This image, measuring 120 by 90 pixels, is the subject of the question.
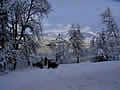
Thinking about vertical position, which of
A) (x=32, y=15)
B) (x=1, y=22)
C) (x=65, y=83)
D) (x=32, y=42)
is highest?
(x=32, y=15)

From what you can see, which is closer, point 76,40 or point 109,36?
point 109,36

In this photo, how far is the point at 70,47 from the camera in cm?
3031

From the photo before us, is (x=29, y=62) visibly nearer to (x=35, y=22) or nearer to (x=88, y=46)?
(x=35, y=22)

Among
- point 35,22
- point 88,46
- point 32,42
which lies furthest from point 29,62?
point 88,46

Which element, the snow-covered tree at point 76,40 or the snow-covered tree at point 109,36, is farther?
the snow-covered tree at point 76,40

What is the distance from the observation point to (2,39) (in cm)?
1130

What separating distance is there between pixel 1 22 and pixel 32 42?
323cm

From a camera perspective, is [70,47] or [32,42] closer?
[32,42]

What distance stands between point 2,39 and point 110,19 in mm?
18837

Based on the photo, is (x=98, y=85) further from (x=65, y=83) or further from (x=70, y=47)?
(x=70, y=47)

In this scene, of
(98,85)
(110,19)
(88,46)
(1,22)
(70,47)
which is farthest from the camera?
(88,46)

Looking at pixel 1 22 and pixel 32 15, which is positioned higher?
pixel 32 15

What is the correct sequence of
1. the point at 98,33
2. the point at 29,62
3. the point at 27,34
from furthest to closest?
the point at 98,33 → the point at 27,34 → the point at 29,62

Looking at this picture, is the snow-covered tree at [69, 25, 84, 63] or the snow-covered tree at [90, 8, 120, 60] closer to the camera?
the snow-covered tree at [90, 8, 120, 60]
